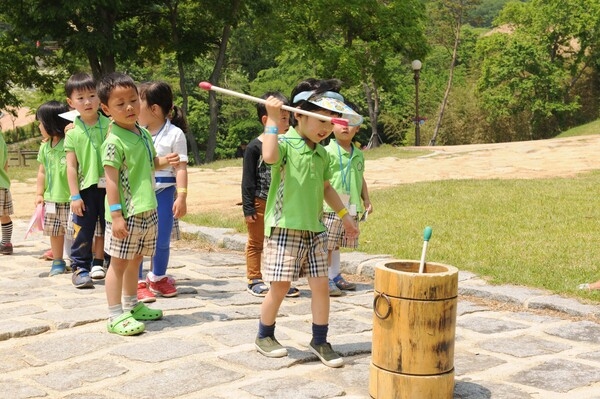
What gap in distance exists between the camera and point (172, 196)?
5.61 m

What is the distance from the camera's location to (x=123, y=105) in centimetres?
460

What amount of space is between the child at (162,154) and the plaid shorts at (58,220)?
1.38 metres

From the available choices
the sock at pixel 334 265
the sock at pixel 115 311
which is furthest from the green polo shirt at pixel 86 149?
the sock at pixel 334 265

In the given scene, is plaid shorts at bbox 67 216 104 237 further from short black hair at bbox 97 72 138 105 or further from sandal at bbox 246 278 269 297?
short black hair at bbox 97 72 138 105

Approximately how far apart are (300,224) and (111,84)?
1.54 m

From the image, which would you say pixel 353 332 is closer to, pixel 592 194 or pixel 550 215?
pixel 550 215

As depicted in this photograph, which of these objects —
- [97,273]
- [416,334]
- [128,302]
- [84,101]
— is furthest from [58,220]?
[416,334]


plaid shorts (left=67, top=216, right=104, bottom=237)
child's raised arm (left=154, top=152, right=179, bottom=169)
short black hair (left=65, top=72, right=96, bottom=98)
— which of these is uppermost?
short black hair (left=65, top=72, right=96, bottom=98)

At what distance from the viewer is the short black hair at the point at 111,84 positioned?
15.0 feet

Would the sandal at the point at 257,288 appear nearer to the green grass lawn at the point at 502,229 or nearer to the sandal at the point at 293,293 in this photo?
the sandal at the point at 293,293

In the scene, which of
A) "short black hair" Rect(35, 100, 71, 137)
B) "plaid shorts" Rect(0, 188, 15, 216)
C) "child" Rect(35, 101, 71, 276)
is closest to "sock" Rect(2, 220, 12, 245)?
"plaid shorts" Rect(0, 188, 15, 216)

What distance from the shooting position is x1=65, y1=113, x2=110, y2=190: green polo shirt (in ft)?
19.4

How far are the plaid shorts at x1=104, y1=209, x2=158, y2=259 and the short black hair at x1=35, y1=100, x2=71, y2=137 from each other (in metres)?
2.51

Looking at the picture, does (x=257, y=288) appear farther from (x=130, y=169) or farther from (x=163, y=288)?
(x=130, y=169)
